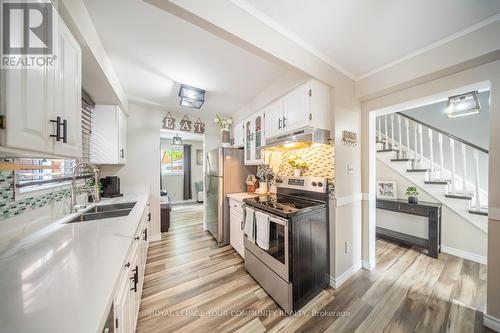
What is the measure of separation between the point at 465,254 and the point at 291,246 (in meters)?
3.01

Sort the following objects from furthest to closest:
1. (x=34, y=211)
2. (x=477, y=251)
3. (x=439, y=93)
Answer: (x=477, y=251), (x=439, y=93), (x=34, y=211)

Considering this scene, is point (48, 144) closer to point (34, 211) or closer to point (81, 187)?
point (34, 211)

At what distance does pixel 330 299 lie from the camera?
69.8 inches

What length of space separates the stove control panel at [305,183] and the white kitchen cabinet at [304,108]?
0.64m

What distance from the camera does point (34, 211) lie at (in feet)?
4.25

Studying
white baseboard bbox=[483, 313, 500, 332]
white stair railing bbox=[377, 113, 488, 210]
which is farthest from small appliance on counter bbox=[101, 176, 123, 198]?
white stair railing bbox=[377, 113, 488, 210]

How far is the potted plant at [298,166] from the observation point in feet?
7.71

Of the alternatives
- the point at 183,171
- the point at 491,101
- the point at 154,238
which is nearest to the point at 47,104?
the point at 154,238

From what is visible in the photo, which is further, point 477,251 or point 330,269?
point 477,251

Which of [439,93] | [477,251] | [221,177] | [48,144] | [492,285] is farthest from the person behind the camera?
[221,177]

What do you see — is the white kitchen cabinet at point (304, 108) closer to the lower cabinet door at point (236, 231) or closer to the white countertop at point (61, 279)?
the lower cabinet door at point (236, 231)

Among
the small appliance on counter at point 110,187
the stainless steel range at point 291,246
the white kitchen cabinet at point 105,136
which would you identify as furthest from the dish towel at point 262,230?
the small appliance on counter at point 110,187

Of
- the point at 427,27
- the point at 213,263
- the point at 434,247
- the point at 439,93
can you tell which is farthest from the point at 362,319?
the point at 427,27

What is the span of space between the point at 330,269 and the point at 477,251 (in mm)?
2352
